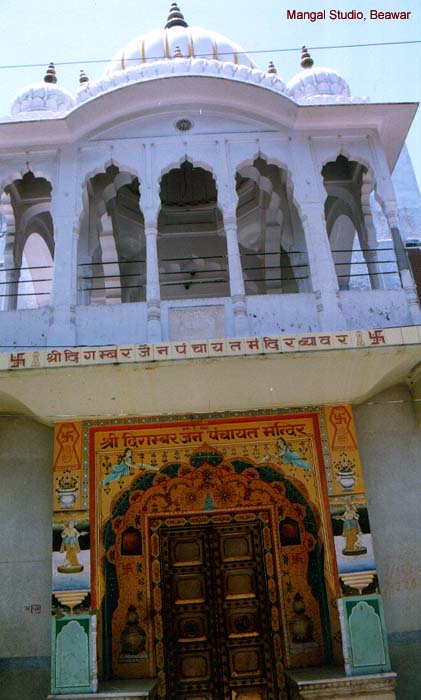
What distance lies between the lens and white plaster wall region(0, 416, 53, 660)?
6.75m

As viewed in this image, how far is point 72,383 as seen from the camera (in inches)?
256

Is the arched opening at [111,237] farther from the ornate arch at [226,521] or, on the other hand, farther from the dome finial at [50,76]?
the ornate arch at [226,521]

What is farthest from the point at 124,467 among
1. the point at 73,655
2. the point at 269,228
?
the point at 269,228

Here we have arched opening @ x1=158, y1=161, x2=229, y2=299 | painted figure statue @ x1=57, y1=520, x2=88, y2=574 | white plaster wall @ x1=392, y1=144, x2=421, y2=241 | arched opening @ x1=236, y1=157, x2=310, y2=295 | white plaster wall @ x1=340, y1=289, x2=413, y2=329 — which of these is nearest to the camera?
painted figure statue @ x1=57, y1=520, x2=88, y2=574

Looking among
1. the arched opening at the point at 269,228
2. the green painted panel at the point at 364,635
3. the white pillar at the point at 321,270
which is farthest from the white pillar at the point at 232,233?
the green painted panel at the point at 364,635

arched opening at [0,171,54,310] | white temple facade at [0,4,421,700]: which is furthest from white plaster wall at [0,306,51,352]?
arched opening at [0,171,54,310]

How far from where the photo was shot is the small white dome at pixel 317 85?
8.70 m

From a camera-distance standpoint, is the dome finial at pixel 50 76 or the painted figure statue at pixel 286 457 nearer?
the painted figure statue at pixel 286 457

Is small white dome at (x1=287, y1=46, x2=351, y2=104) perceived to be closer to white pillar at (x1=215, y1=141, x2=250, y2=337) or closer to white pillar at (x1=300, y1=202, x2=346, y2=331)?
white pillar at (x1=215, y1=141, x2=250, y2=337)

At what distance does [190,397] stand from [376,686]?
3.34 meters

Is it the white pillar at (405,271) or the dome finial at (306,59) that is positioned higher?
the dome finial at (306,59)

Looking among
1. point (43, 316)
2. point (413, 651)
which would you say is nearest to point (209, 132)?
point (43, 316)

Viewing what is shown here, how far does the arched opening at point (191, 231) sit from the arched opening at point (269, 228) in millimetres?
442

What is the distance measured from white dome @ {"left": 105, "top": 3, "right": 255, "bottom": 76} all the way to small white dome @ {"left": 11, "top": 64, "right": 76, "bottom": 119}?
1.34 meters
